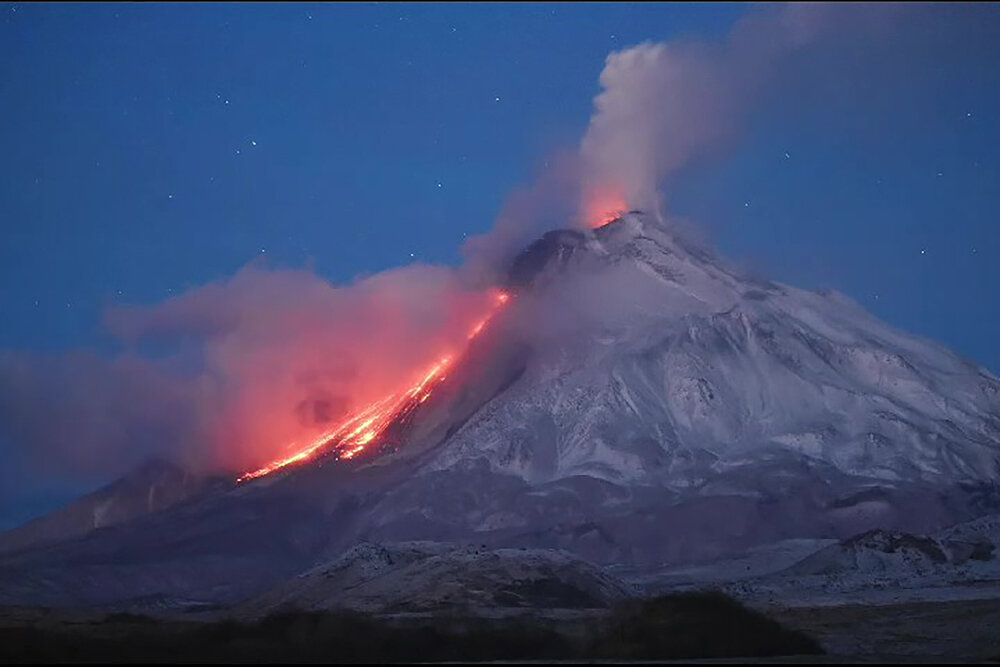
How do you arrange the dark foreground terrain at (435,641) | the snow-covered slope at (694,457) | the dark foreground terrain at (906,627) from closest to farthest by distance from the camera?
the dark foreground terrain at (435,641)
the dark foreground terrain at (906,627)
the snow-covered slope at (694,457)

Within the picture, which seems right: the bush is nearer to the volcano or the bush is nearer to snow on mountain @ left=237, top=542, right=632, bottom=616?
snow on mountain @ left=237, top=542, right=632, bottom=616

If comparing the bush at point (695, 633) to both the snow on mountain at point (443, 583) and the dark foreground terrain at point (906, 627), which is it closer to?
the dark foreground terrain at point (906, 627)

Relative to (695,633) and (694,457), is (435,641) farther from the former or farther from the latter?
(694,457)

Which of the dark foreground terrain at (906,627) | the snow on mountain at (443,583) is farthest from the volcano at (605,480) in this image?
the dark foreground terrain at (906,627)

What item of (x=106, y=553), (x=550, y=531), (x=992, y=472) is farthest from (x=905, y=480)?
(x=106, y=553)

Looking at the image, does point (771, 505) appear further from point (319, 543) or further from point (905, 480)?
point (319, 543)

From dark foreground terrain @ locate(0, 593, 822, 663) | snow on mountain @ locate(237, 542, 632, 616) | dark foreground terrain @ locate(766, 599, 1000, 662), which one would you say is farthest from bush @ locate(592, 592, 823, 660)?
snow on mountain @ locate(237, 542, 632, 616)

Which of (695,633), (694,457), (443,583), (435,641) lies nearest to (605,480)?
(694,457)
